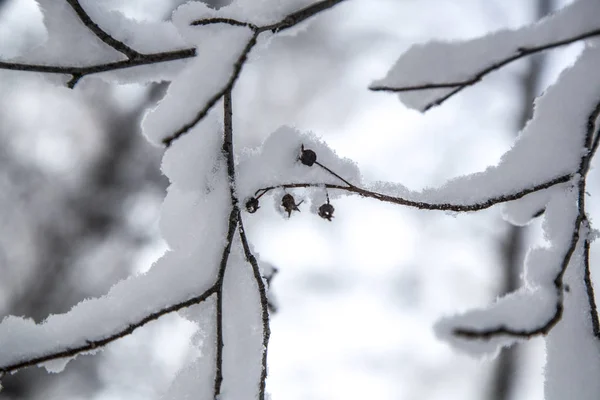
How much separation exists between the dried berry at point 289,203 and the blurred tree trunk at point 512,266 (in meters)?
4.22

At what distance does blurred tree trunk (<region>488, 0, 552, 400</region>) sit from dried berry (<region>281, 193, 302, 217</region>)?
4219 mm

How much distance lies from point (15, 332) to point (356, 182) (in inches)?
25.6

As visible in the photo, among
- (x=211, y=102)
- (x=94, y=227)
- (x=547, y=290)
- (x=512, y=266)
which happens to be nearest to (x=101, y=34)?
(x=211, y=102)

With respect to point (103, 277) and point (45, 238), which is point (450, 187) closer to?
point (103, 277)

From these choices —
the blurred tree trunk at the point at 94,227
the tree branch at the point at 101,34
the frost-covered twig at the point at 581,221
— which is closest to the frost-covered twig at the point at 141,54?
the tree branch at the point at 101,34

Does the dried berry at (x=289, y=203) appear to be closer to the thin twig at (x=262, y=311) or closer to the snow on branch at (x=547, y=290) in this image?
the thin twig at (x=262, y=311)

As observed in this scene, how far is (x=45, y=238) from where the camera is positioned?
528 cm

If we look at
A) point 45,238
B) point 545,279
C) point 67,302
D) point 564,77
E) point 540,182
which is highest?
point 45,238

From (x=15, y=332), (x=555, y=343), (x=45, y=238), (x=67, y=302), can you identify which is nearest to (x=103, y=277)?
(x=67, y=302)

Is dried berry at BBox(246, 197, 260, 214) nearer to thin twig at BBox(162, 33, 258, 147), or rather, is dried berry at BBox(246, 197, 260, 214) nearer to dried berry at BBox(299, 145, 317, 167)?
dried berry at BBox(299, 145, 317, 167)

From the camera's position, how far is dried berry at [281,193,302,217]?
35.9 inches

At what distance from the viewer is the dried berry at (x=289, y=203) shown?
0.91m

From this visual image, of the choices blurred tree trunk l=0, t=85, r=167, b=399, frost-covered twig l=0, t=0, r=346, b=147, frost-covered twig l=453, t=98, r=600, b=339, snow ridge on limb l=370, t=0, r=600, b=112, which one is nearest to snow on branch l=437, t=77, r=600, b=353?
frost-covered twig l=453, t=98, r=600, b=339

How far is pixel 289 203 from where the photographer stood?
912mm
